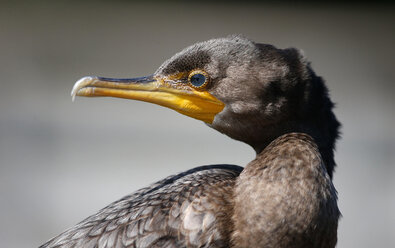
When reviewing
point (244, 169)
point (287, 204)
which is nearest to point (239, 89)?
point (244, 169)

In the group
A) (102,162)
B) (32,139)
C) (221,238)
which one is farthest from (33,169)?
(221,238)

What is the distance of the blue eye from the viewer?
2.61 m

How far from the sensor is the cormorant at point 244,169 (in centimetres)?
235

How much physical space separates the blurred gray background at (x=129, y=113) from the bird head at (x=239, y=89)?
122 inches

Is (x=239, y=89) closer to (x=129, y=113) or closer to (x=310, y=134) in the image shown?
(x=310, y=134)

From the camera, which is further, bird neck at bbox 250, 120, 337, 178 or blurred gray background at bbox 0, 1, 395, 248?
blurred gray background at bbox 0, 1, 395, 248

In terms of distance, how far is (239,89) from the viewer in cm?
258

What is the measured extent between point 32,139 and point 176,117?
4.94ft

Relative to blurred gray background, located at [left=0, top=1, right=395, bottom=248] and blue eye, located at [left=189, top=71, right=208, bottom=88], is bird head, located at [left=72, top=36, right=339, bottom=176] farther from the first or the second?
blurred gray background, located at [left=0, top=1, right=395, bottom=248]

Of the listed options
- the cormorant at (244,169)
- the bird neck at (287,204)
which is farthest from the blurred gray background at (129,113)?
the bird neck at (287,204)

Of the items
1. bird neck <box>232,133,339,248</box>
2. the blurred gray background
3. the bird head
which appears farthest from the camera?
the blurred gray background

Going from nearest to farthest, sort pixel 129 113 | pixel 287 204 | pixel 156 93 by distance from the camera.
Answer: pixel 287 204 → pixel 156 93 → pixel 129 113

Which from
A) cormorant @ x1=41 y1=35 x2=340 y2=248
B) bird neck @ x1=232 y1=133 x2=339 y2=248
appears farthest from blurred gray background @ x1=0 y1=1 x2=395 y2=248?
bird neck @ x1=232 y1=133 x2=339 y2=248

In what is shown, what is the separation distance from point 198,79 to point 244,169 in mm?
457
